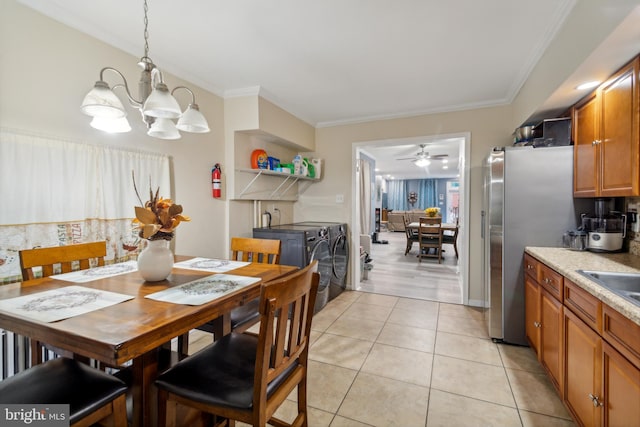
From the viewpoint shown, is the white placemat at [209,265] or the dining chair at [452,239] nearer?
the white placemat at [209,265]

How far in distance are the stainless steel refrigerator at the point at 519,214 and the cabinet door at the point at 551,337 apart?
1.42ft

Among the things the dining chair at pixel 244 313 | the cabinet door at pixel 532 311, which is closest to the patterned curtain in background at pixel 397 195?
the cabinet door at pixel 532 311

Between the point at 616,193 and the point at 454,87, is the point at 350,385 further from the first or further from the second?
the point at 454,87

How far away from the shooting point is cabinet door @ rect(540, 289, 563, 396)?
167 cm

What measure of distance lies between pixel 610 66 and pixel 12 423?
3067 millimetres

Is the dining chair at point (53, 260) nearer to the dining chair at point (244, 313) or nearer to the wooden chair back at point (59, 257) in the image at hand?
the wooden chair back at point (59, 257)

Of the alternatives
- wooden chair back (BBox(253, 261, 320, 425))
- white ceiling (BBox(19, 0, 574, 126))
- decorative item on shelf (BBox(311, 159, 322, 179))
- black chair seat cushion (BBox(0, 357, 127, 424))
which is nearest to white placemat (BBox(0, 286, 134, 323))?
black chair seat cushion (BBox(0, 357, 127, 424))

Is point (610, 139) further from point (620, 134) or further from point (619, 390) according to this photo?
point (619, 390)

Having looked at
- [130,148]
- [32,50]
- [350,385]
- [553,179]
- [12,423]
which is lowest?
[350,385]

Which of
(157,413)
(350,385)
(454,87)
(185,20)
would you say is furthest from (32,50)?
(454,87)

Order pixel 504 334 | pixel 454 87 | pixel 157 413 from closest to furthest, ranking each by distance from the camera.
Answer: pixel 157 413
pixel 504 334
pixel 454 87

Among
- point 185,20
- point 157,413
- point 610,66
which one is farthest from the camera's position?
point 185,20

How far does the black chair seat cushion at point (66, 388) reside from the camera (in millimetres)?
965

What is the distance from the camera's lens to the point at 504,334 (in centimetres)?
245
